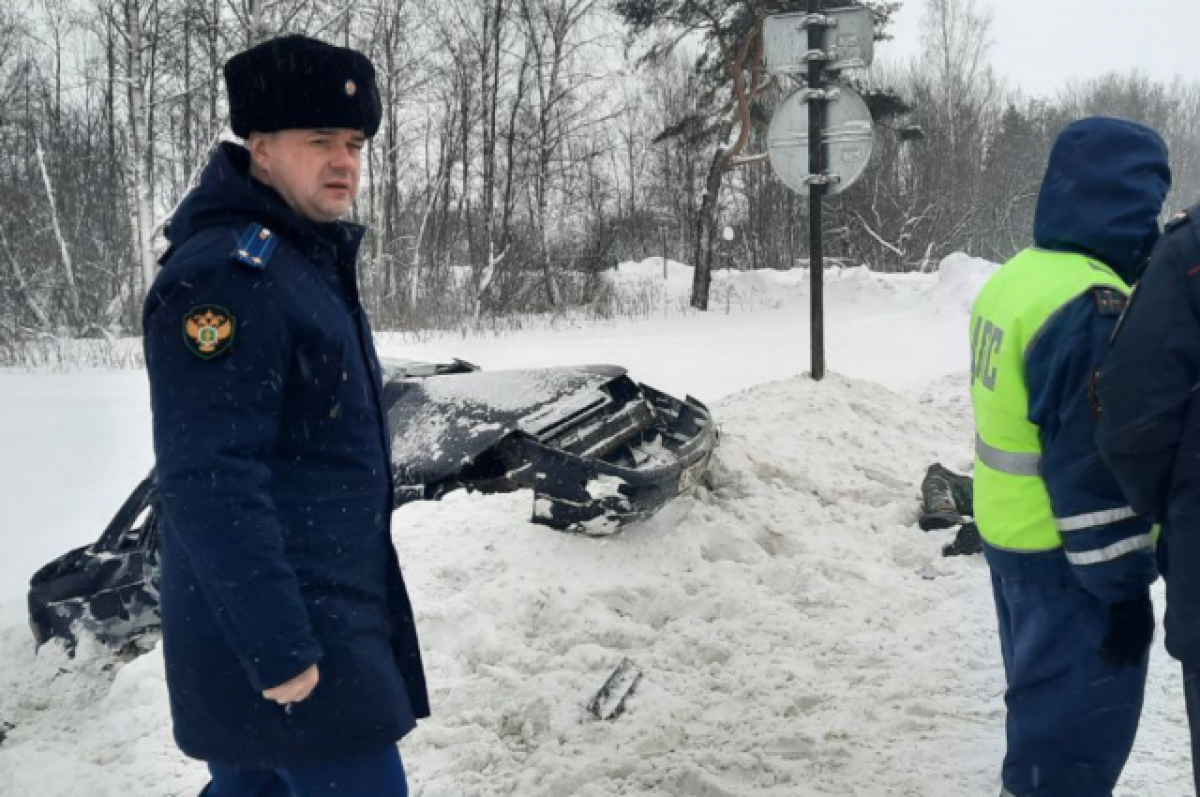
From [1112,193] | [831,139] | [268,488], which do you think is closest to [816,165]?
[831,139]

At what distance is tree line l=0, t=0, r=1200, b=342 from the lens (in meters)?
20.3

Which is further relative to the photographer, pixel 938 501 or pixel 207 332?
pixel 938 501

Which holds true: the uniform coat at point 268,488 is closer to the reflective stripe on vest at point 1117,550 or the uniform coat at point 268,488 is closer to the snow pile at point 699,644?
the snow pile at point 699,644

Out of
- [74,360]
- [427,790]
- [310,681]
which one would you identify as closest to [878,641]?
[427,790]

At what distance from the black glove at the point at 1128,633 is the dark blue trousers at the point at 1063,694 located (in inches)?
0.9

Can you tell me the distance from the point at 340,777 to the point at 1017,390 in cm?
180

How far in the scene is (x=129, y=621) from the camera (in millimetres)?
4039

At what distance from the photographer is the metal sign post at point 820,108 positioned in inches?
310

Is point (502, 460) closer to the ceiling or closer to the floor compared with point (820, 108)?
closer to the floor

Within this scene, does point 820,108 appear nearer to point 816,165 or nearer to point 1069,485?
point 816,165

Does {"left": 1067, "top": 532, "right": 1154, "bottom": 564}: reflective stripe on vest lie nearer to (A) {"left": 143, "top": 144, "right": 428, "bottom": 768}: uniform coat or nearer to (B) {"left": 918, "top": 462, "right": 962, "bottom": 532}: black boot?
(A) {"left": 143, "top": 144, "right": 428, "bottom": 768}: uniform coat

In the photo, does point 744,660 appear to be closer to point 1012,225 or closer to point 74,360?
point 74,360

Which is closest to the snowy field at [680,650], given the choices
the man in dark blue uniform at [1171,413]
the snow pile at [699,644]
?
the snow pile at [699,644]

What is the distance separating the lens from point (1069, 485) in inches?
84.7
